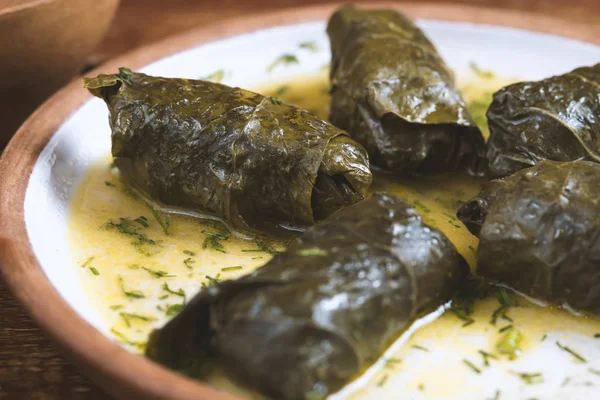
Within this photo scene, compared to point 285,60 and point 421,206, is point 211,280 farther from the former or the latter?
point 285,60

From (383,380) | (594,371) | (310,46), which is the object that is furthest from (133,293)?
(310,46)

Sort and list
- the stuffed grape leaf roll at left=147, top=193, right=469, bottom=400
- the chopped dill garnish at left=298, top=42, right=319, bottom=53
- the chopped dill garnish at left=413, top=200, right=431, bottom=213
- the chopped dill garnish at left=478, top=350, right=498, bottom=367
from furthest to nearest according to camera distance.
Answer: the chopped dill garnish at left=298, top=42, right=319, bottom=53 < the chopped dill garnish at left=413, top=200, right=431, bottom=213 < the chopped dill garnish at left=478, top=350, right=498, bottom=367 < the stuffed grape leaf roll at left=147, top=193, right=469, bottom=400

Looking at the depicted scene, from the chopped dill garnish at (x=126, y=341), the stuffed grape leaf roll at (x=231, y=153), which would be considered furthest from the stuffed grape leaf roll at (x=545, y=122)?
the chopped dill garnish at (x=126, y=341)

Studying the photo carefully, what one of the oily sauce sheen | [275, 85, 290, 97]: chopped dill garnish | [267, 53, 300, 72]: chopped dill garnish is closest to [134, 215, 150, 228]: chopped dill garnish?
the oily sauce sheen

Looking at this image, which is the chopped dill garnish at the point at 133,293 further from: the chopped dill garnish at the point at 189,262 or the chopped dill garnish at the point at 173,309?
the chopped dill garnish at the point at 189,262

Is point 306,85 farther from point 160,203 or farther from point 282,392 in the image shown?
point 282,392

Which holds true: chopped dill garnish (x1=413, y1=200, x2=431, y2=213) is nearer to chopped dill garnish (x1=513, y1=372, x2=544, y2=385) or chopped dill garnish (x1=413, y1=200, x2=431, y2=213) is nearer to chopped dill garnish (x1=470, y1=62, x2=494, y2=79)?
chopped dill garnish (x1=513, y1=372, x2=544, y2=385)
